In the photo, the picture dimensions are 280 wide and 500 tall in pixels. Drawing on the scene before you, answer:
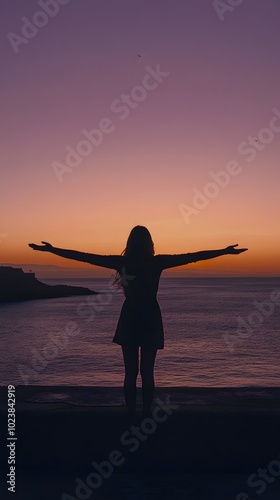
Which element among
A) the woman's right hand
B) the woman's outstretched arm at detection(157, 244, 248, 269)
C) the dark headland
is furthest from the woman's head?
the dark headland

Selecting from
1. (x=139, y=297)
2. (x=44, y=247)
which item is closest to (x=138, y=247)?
(x=139, y=297)

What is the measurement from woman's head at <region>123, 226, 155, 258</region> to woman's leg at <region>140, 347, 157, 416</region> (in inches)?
32.9

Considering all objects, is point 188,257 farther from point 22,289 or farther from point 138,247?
point 22,289

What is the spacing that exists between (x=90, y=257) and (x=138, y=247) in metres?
0.45

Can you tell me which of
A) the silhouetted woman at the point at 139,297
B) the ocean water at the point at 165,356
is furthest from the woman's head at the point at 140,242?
the ocean water at the point at 165,356

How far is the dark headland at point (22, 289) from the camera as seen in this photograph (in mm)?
115406

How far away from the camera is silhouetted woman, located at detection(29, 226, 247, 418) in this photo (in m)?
4.75

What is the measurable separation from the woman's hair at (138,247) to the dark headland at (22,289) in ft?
359

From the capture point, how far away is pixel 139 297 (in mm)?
4805

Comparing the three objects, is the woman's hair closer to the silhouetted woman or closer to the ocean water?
the silhouetted woman

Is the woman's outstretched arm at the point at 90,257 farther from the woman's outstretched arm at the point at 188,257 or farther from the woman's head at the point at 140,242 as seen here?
the woman's outstretched arm at the point at 188,257
